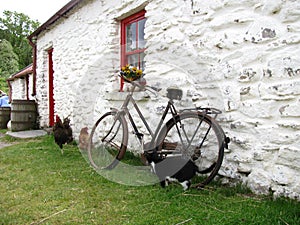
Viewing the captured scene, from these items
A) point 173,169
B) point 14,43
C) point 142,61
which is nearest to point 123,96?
point 142,61

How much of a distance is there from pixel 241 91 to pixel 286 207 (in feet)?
→ 3.81

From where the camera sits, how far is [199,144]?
11.0 ft

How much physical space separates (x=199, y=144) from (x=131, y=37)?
8.57ft

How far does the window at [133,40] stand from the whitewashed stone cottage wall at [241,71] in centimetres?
25

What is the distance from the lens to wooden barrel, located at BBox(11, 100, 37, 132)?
27.7ft

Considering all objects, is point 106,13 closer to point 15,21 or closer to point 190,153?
point 190,153

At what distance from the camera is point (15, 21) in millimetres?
34781

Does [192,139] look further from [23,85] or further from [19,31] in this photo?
[19,31]

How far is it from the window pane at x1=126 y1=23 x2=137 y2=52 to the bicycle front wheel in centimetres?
127

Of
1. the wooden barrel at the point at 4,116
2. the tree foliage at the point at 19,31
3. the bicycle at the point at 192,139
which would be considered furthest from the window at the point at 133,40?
the tree foliage at the point at 19,31

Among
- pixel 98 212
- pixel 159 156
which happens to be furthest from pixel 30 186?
pixel 159 156

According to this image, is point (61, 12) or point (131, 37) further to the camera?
point (61, 12)

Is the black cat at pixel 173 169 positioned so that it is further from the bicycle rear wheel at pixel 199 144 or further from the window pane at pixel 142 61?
the window pane at pixel 142 61

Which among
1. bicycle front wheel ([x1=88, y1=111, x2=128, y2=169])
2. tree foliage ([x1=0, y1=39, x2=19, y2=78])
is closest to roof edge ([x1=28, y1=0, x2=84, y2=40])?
bicycle front wheel ([x1=88, y1=111, x2=128, y2=169])
